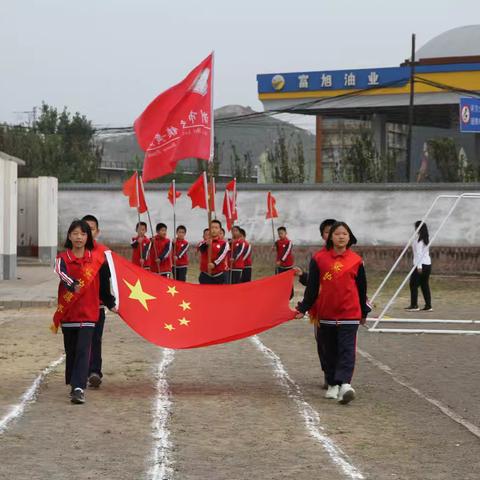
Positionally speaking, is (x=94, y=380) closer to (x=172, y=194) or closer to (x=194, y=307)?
(x=194, y=307)

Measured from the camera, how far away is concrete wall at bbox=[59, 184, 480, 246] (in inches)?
1294

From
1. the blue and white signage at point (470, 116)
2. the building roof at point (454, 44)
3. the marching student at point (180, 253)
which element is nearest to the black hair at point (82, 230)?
the marching student at point (180, 253)

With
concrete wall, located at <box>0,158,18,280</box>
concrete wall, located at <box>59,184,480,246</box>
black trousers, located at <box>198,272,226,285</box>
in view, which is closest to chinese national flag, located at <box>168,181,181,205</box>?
concrete wall, located at <box>59,184,480,246</box>

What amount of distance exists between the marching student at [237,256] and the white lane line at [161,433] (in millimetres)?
11258

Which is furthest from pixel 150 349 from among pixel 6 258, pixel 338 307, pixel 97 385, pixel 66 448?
pixel 6 258

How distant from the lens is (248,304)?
11.6 m

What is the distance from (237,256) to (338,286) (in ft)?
43.2

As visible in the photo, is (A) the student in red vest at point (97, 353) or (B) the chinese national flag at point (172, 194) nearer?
(A) the student in red vest at point (97, 353)

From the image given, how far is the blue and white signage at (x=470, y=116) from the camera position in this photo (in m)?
38.2

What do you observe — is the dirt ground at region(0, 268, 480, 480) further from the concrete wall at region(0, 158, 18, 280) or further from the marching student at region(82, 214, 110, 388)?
the concrete wall at region(0, 158, 18, 280)

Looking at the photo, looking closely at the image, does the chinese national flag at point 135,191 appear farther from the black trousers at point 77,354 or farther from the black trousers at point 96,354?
the black trousers at point 77,354

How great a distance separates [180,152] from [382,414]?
576 centimetres

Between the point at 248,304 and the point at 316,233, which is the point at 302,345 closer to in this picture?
the point at 248,304

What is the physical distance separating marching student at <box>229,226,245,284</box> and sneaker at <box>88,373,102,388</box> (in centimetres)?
1252
